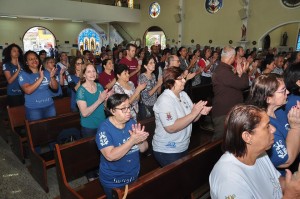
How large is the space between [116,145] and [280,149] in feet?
3.96

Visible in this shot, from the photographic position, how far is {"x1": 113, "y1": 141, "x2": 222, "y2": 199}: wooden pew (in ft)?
5.82

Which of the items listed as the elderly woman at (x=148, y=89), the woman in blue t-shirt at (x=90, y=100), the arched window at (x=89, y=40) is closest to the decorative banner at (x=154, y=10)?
the arched window at (x=89, y=40)

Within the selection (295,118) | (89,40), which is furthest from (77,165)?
(89,40)

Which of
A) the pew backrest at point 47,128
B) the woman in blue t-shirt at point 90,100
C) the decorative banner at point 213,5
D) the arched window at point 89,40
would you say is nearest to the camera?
the woman in blue t-shirt at point 90,100

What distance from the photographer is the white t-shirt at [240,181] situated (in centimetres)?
124

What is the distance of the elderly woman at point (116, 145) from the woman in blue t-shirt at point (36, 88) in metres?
1.86

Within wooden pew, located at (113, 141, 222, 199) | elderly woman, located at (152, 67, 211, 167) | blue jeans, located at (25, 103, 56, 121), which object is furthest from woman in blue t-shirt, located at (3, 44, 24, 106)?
wooden pew, located at (113, 141, 222, 199)

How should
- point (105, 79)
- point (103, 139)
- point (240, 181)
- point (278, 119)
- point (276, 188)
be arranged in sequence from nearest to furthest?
point (240, 181) → point (276, 188) → point (103, 139) → point (278, 119) → point (105, 79)

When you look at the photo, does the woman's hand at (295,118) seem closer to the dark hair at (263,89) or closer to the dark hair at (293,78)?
the dark hair at (263,89)

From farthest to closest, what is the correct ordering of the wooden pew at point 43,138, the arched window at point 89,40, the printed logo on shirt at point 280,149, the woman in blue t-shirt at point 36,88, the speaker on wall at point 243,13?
the arched window at point 89,40 < the speaker on wall at point 243,13 < the woman in blue t-shirt at point 36,88 < the wooden pew at point 43,138 < the printed logo on shirt at point 280,149

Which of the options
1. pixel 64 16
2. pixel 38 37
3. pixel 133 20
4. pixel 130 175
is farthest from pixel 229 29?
pixel 130 175

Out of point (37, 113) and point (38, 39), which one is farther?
point (38, 39)

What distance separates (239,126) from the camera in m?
1.39

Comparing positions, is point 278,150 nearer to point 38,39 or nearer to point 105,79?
point 105,79
